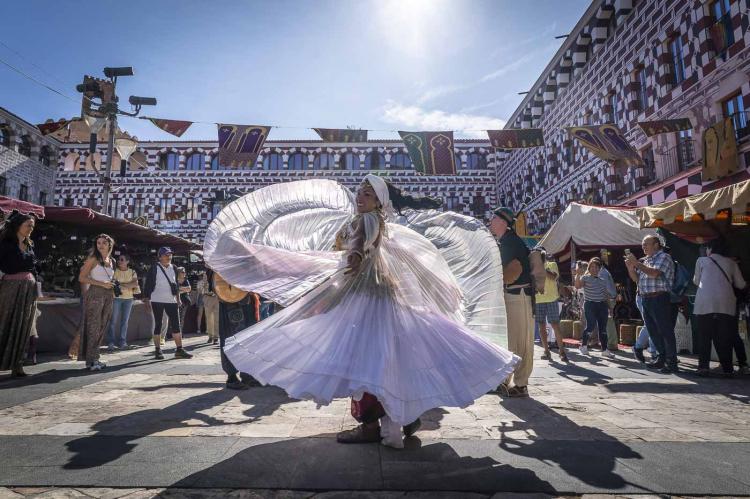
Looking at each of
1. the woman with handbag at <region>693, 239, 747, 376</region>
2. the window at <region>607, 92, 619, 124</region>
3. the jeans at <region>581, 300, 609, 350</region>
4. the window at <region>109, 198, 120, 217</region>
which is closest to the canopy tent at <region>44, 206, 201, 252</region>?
the jeans at <region>581, 300, 609, 350</region>

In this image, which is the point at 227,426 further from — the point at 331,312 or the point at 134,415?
the point at 331,312

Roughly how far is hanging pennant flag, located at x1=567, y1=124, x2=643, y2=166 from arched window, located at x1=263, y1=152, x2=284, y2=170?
76.8ft

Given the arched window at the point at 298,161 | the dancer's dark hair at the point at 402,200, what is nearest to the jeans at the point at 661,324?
the dancer's dark hair at the point at 402,200

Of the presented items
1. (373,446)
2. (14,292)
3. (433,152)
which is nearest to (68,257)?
(14,292)

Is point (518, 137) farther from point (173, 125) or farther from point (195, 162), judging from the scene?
point (195, 162)

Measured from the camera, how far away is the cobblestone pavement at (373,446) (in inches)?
84.8

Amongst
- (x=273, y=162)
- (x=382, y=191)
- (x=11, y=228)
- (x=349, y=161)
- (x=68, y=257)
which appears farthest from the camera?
(x=349, y=161)

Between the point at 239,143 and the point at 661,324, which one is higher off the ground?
the point at 239,143

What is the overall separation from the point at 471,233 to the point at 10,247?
5.08 m

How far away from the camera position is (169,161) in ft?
110

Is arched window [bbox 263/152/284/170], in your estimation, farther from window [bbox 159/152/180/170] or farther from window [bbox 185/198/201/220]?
window [bbox 159/152/180/170]

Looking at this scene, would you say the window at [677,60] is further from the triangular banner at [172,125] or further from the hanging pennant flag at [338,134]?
the triangular banner at [172,125]

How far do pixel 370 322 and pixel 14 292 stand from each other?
4.80 m

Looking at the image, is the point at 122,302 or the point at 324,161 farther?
the point at 324,161
